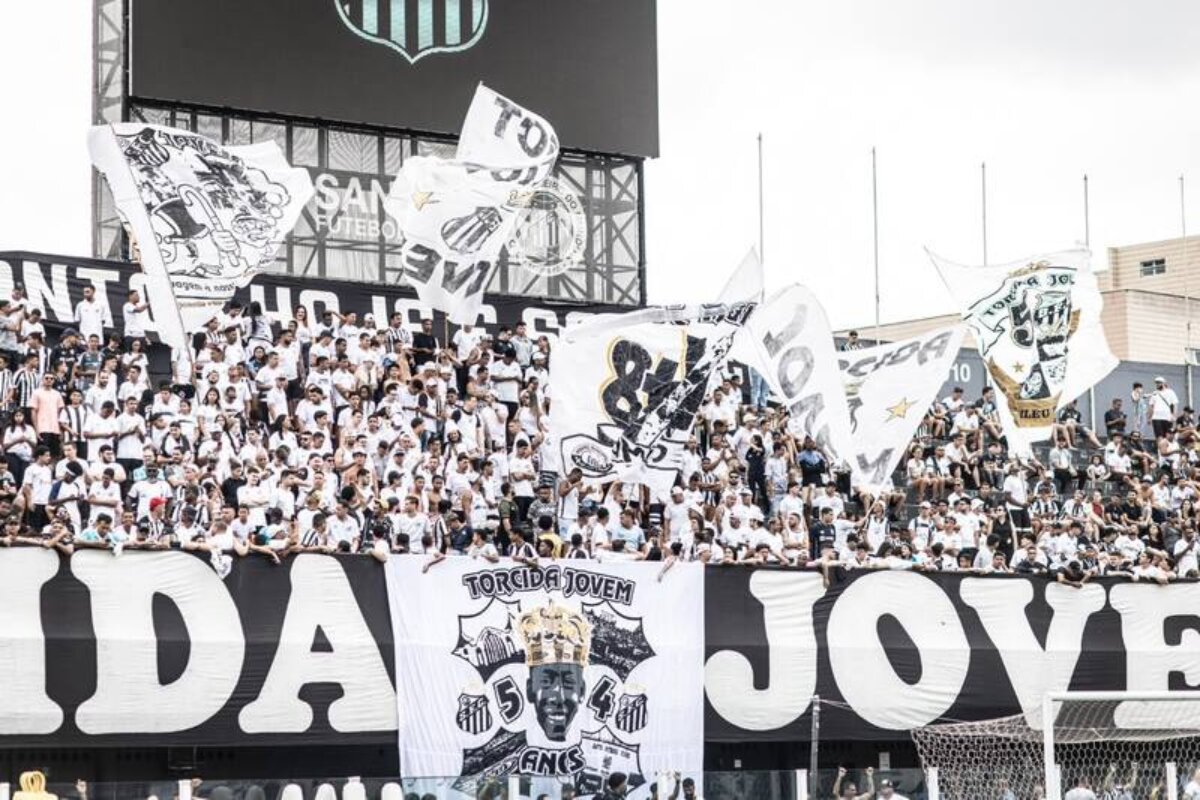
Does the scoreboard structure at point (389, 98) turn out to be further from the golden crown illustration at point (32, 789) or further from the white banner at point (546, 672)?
the golden crown illustration at point (32, 789)

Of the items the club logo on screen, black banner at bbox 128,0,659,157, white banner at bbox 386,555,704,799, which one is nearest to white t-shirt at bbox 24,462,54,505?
white banner at bbox 386,555,704,799

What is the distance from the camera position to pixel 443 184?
104 feet

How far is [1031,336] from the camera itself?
112 ft

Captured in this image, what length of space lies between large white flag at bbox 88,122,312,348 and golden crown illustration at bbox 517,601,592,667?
6251 mm

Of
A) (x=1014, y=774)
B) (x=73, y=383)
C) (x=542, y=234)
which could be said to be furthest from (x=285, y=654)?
(x=542, y=234)

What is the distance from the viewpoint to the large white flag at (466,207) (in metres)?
31.6

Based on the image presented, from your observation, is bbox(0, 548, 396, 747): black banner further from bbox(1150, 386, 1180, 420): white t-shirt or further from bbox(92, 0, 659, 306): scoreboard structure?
bbox(1150, 386, 1180, 420): white t-shirt

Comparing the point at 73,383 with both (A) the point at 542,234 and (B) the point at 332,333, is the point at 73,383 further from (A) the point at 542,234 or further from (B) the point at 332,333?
(A) the point at 542,234

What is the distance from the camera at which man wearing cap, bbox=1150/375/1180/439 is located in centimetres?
4016

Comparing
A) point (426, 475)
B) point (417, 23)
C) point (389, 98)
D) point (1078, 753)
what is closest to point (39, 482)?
point (426, 475)

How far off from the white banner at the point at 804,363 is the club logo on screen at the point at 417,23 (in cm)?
1308

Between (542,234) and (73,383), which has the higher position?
(542,234)

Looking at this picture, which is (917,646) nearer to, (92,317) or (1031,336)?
(1031,336)

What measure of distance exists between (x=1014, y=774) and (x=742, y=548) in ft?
15.5
